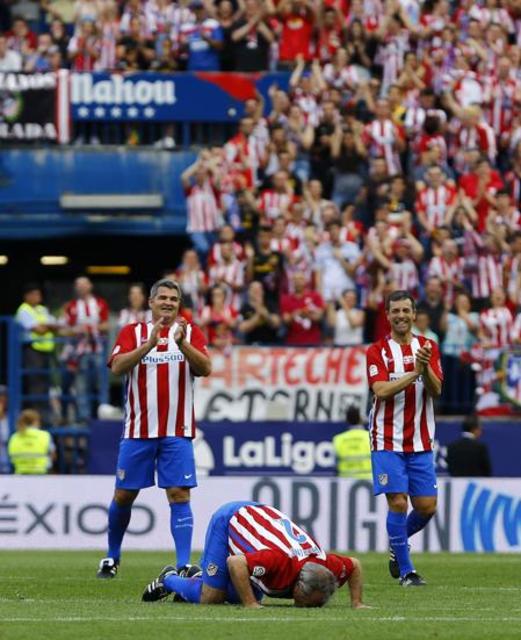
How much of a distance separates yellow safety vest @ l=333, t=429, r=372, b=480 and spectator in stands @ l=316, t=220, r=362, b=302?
3205 mm

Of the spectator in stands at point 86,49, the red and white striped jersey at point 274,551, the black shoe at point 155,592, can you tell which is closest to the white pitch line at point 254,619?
the red and white striped jersey at point 274,551

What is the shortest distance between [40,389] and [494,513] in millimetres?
6620

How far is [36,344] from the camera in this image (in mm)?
23828

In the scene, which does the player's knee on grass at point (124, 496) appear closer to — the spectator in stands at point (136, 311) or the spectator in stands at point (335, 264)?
the spectator in stands at point (136, 311)

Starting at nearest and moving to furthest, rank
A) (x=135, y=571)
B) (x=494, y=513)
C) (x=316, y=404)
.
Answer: (x=135, y=571) < (x=494, y=513) < (x=316, y=404)

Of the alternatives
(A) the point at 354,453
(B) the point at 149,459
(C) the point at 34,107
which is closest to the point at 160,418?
(B) the point at 149,459

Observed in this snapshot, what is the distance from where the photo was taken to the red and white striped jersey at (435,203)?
24.9m

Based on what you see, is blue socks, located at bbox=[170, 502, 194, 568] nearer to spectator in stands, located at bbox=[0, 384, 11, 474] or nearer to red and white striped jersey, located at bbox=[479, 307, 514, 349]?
spectator in stands, located at bbox=[0, 384, 11, 474]

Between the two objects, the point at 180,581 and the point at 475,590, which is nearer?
the point at 180,581

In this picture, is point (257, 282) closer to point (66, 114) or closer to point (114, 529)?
point (66, 114)

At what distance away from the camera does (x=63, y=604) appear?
11.8 meters

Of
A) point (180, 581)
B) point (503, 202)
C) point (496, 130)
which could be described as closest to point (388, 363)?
point (180, 581)

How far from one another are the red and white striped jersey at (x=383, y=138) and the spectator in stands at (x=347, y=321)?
2747 mm

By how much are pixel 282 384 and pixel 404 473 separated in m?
9.78
